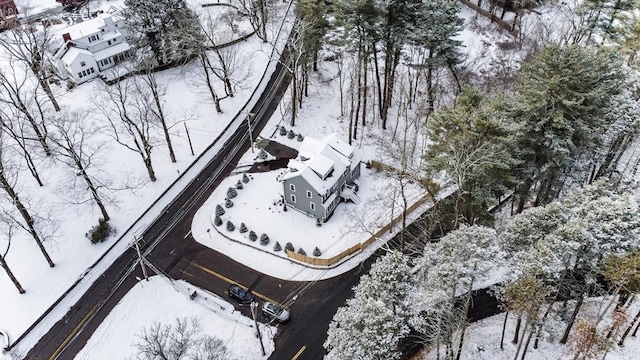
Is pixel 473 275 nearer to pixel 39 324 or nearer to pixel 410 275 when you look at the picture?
pixel 410 275

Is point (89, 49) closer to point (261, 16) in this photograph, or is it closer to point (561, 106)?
point (261, 16)

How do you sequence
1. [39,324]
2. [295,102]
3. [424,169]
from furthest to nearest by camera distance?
[295,102], [39,324], [424,169]

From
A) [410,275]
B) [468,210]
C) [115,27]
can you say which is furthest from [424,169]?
[115,27]

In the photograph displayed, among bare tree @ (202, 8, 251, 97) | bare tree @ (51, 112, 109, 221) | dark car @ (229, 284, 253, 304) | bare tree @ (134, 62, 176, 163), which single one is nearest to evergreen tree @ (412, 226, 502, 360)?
dark car @ (229, 284, 253, 304)

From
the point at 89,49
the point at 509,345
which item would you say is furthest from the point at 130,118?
the point at 509,345

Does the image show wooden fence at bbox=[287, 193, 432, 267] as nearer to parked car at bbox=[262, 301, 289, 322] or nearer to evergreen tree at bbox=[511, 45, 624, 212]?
parked car at bbox=[262, 301, 289, 322]

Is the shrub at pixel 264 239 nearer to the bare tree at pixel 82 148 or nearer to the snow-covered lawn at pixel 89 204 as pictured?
the snow-covered lawn at pixel 89 204
